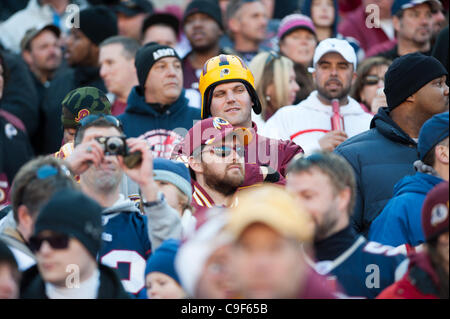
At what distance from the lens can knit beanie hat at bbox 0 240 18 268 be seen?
185 inches

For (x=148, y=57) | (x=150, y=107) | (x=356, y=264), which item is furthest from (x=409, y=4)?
(x=356, y=264)

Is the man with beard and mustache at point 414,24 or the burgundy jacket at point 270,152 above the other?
the man with beard and mustache at point 414,24

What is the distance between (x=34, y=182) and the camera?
513 cm

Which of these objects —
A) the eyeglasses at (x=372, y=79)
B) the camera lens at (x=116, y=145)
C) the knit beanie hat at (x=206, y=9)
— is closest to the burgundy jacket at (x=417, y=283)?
the camera lens at (x=116, y=145)

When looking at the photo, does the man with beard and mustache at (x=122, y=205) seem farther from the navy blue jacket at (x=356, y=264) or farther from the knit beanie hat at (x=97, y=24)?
the knit beanie hat at (x=97, y=24)

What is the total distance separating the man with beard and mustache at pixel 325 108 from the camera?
7980 millimetres

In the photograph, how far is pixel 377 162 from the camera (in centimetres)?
686

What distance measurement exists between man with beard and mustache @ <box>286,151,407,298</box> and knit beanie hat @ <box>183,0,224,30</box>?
219 inches

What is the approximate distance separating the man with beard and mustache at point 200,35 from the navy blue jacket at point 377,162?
10.2 ft
